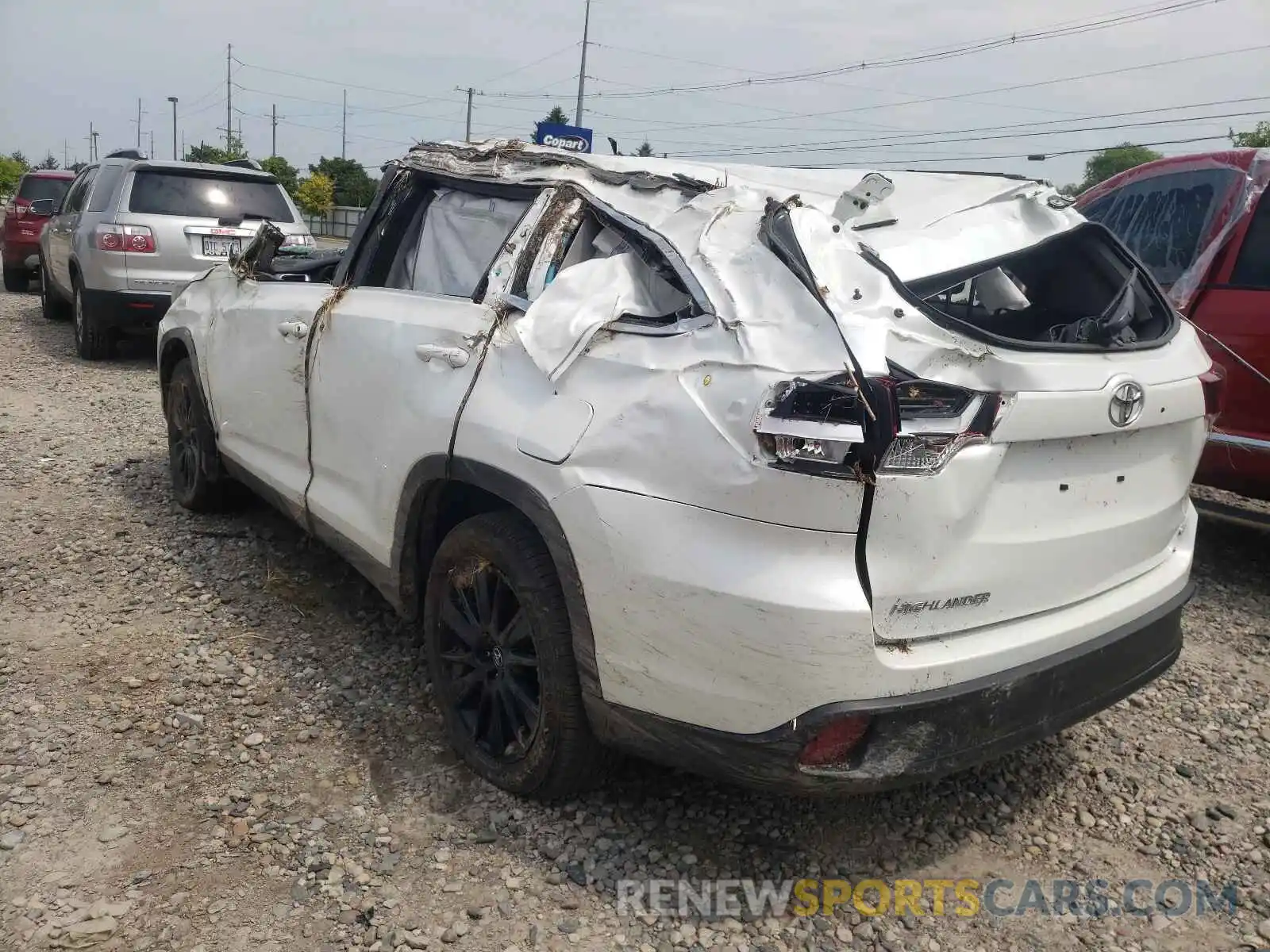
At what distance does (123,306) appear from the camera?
9023 mm

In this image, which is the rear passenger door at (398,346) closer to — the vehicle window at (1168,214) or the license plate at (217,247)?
the vehicle window at (1168,214)

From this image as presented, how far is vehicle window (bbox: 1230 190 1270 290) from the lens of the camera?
4.64m

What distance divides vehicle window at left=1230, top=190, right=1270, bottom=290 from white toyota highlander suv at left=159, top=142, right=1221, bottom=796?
6.61ft

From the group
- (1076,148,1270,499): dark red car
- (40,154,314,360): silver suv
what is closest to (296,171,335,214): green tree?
(40,154,314,360): silver suv

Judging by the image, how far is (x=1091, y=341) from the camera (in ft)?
8.78

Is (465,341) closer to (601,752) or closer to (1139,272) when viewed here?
(601,752)

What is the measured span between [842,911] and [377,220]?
9.00 ft

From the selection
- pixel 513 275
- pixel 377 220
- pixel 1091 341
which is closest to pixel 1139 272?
pixel 1091 341

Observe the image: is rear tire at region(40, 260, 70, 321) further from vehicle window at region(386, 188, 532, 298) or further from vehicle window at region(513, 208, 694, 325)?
vehicle window at region(513, 208, 694, 325)

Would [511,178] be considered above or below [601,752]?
above

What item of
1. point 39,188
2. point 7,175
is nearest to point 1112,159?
point 39,188

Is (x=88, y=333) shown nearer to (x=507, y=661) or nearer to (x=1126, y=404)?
(x=507, y=661)

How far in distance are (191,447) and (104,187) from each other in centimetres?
568

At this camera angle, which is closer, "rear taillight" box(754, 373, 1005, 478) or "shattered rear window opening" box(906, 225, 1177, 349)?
"rear taillight" box(754, 373, 1005, 478)
